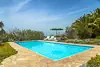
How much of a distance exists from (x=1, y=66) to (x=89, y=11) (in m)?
22.0

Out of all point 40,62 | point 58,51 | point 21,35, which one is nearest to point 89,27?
point 58,51

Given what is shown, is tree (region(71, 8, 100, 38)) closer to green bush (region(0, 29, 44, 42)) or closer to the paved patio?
green bush (region(0, 29, 44, 42))

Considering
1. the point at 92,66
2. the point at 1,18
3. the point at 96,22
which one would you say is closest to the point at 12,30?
the point at 1,18

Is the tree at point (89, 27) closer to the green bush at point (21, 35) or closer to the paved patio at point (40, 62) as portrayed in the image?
the green bush at point (21, 35)

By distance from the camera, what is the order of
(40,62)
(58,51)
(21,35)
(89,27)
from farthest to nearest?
(21,35)
(89,27)
(58,51)
(40,62)

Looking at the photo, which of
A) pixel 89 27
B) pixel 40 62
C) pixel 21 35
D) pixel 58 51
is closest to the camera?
pixel 40 62

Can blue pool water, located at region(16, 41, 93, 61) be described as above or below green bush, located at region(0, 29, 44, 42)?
below

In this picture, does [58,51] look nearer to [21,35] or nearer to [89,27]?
[89,27]

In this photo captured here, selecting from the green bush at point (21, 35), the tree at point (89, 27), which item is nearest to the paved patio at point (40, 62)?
the tree at point (89, 27)

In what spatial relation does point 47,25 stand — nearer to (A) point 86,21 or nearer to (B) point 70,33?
(B) point 70,33

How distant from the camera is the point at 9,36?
22172 mm

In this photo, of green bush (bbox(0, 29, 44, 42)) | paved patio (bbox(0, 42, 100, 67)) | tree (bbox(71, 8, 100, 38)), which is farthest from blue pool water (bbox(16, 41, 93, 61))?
green bush (bbox(0, 29, 44, 42))

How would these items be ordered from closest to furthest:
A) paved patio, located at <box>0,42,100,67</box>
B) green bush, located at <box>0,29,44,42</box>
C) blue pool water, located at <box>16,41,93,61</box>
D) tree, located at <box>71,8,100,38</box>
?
1. paved patio, located at <box>0,42,100,67</box>
2. blue pool water, located at <box>16,41,93,61</box>
3. tree, located at <box>71,8,100,38</box>
4. green bush, located at <box>0,29,44,42</box>

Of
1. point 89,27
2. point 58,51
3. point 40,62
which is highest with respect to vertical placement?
point 89,27
